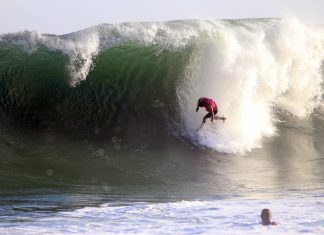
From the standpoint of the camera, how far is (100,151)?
12125 millimetres

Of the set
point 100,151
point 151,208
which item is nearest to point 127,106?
point 100,151

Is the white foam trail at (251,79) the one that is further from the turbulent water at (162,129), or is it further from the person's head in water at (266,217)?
the person's head in water at (266,217)

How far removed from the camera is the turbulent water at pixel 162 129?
7621 mm

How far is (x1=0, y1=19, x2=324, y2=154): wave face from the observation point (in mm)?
13695

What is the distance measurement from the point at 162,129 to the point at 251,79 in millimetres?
3451

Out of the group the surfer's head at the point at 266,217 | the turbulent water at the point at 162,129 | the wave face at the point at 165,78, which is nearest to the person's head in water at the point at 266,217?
the surfer's head at the point at 266,217

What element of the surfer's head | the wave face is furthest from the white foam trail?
the surfer's head

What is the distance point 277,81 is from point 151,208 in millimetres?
10051

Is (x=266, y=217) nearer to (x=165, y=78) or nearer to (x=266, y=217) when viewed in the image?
(x=266, y=217)

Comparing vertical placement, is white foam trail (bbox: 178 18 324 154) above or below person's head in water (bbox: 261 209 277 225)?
above

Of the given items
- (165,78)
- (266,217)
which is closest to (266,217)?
(266,217)

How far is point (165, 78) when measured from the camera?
622 inches

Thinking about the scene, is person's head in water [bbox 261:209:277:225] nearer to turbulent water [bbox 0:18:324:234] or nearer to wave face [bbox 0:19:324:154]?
turbulent water [bbox 0:18:324:234]

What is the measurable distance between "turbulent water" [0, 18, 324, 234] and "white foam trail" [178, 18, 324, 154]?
A: 0.04 meters
